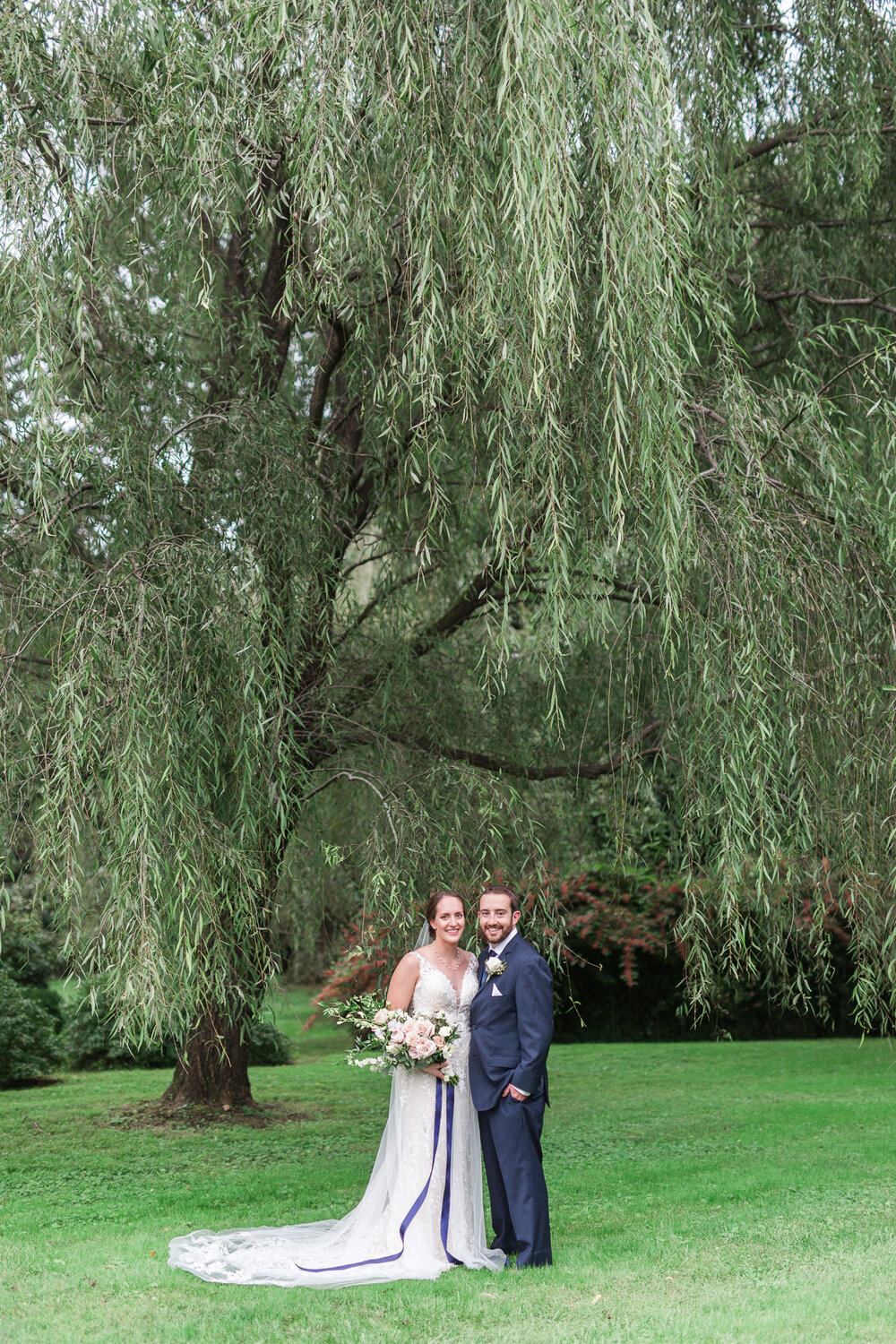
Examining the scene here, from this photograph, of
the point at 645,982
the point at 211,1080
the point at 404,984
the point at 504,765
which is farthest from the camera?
the point at 645,982

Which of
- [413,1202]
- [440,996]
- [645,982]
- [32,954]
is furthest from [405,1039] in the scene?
[645,982]

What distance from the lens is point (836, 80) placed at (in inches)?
236

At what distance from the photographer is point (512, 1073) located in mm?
4668

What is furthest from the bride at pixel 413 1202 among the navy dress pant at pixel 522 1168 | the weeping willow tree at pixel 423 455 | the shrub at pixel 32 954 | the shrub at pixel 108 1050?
the shrub at pixel 108 1050

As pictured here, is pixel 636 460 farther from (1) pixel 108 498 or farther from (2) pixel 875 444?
(1) pixel 108 498

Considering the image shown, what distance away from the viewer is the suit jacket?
4621mm

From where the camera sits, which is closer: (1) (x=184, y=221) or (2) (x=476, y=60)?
(2) (x=476, y=60)

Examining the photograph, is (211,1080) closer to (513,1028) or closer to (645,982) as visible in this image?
(513,1028)

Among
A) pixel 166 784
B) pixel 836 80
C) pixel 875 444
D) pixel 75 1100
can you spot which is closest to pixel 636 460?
pixel 875 444

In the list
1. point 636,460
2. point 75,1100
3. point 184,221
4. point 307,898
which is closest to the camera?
point 636,460

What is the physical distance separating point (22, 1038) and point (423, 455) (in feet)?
25.1

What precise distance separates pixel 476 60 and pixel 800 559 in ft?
6.98

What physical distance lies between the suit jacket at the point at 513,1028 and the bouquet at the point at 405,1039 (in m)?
0.11

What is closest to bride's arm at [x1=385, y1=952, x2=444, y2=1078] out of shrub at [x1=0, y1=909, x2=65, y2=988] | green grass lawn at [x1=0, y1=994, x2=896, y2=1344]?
green grass lawn at [x1=0, y1=994, x2=896, y2=1344]
